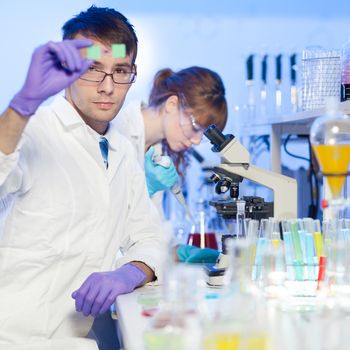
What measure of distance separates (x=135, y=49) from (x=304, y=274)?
3.15ft

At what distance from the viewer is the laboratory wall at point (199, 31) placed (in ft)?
15.4

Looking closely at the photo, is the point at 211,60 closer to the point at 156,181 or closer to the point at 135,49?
the point at 156,181

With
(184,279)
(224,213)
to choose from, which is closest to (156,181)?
(224,213)

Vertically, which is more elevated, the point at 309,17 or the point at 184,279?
the point at 309,17

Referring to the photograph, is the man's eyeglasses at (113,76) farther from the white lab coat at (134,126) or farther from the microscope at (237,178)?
the white lab coat at (134,126)

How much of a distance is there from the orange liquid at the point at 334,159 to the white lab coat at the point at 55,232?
83 cm

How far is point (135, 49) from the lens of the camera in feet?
7.23

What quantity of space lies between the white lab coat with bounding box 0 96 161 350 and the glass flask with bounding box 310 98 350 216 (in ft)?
2.73

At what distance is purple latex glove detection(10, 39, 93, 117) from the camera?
163cm

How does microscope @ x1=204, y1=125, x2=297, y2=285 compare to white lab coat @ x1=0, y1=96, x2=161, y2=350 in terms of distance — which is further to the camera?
microscope @ x1=204, y1=125, x2=297, y2=285

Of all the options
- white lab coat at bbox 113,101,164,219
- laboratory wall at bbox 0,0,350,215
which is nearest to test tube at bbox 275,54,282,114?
laboratory wall at bbox 0,0,350,215

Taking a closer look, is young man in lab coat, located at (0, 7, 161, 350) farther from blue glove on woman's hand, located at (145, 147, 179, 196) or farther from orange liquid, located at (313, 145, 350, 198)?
blue glove on woman's hand, located at (145, 147, 179, 196)

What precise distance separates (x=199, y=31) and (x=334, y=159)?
360 cm

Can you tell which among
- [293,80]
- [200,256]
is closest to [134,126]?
[200,256]
